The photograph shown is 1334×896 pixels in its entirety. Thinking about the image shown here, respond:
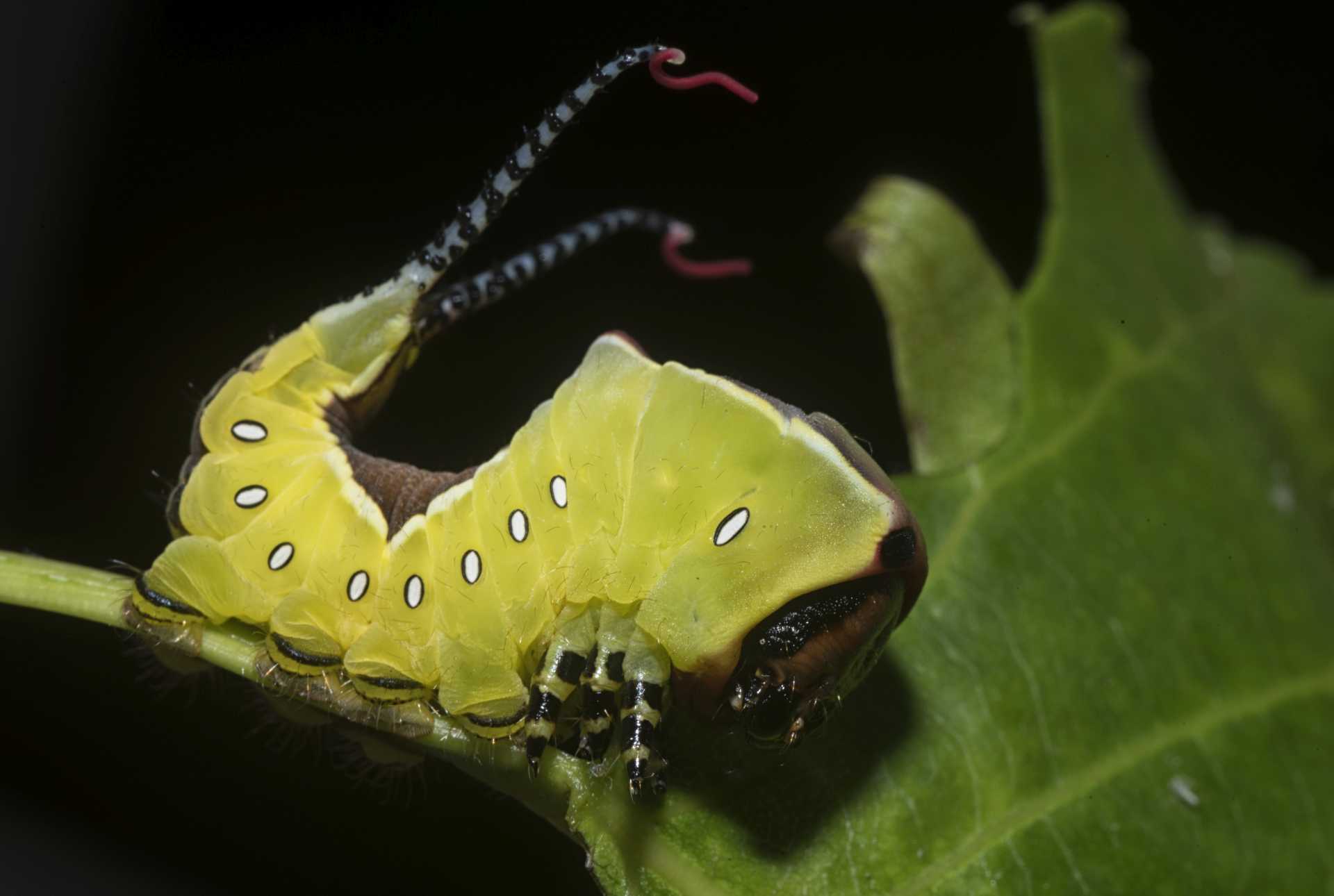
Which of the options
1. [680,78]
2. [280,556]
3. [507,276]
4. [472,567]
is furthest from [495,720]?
[680,78]

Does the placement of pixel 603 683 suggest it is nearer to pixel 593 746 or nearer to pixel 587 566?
pixel 593 746

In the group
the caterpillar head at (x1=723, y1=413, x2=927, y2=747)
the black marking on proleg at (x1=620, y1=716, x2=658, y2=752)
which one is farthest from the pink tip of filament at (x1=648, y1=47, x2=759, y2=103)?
the black marking on proleg at (x1=620, y1=716, x2=658, y2=752)

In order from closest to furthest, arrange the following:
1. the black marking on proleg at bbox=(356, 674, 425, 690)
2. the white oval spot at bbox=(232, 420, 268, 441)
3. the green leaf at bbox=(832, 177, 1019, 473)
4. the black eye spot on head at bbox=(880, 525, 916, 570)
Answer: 1. the black eye spot on head at bbox=(880, 525, 916, 570)
2. the black marking on proleg at bbox=(356, 674, 425, 690)
3. the white oval spot at bbox=(232, 420, 268, 441)
4. the green leaf at bbox=(832, 177, 1019, 473)

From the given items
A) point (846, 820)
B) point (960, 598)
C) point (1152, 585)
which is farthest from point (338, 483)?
point (1152, 585)

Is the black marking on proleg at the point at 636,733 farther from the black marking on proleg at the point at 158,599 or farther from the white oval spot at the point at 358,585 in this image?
the black marking on proleg at the point at 158,599

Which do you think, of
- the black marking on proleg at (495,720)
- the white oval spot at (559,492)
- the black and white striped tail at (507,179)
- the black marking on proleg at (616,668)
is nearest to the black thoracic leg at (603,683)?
the black marking on proleg at (616,668)

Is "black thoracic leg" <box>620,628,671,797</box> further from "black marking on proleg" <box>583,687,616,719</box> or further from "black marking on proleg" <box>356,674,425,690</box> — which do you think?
"black marking on proleg" <box>356,674,425,690</box>

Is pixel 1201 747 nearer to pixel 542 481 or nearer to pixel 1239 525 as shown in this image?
pixel 1239 525
